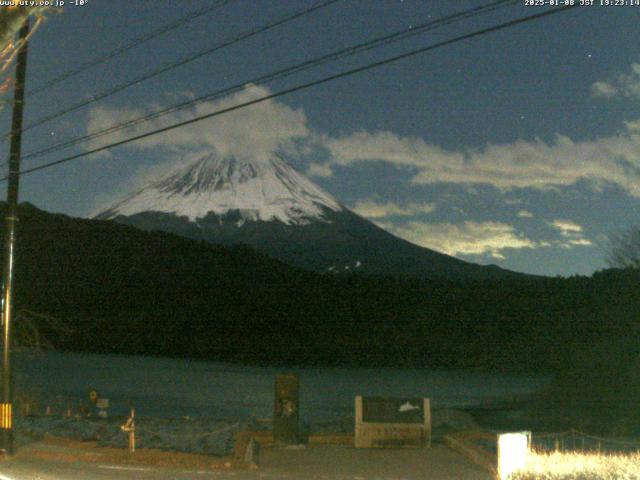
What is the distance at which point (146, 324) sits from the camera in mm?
109000

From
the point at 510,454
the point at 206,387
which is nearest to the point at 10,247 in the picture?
the point at 510,454

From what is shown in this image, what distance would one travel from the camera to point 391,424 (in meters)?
17.7

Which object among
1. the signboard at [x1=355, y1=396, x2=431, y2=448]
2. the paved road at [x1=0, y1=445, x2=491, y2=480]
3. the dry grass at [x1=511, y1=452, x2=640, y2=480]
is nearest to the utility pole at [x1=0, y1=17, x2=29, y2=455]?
the paved road at [x1=0, y1=445, x2=491, y2=480]

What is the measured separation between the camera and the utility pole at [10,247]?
54.4 ft

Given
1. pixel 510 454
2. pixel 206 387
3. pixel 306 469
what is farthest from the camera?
pixel 206 387

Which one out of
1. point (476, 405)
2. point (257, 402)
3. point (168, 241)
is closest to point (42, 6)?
point (257, 402)

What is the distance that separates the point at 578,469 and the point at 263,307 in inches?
4197

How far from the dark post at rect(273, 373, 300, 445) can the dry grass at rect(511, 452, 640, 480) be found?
15.7ft

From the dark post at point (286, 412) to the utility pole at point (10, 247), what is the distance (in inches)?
201

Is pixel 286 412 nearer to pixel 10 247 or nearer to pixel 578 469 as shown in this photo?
pixel 578 469

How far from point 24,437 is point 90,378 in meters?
46.6

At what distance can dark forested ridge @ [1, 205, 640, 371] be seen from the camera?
98438 millimetres

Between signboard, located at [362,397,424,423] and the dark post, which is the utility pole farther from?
signboard, located at [362,397,424,423]

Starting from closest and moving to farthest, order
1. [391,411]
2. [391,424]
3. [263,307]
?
[391,424]
[391,411]
[263,307]
